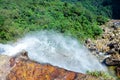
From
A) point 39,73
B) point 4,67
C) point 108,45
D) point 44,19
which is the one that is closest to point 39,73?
point 39,73

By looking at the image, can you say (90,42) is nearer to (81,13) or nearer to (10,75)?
(81,13)

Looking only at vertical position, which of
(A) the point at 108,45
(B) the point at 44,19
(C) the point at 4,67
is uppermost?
(C) the point at 4,67

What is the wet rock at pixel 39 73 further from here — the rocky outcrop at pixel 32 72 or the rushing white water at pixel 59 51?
the rushing white water at pixel 59 51

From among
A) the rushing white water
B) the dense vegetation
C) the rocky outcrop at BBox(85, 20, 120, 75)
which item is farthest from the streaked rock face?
the dense vegetation

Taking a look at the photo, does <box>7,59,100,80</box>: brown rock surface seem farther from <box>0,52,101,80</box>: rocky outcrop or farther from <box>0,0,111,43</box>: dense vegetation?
<box>0,0,111,43</box>: dense vegetation

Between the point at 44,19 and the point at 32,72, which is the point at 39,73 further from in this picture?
the point at 44,19

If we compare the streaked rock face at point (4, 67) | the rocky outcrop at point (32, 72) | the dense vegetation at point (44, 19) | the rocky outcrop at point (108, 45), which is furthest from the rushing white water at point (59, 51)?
the rocky outcrop at point (32, 72)
